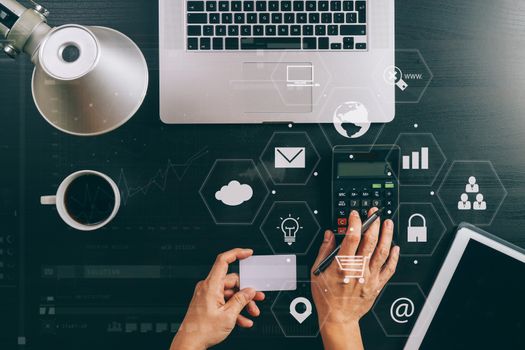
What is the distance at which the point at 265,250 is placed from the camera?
2.76 feet

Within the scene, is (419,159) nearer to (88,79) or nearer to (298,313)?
(298,313)

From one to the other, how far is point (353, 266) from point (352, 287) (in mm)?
41

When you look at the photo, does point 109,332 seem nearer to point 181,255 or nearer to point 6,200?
point 181,255

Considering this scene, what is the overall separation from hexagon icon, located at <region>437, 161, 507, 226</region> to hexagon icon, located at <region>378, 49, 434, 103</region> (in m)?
0.16

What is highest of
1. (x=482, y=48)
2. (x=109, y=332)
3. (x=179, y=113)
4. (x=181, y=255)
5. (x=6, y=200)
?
(x=482, y=48)

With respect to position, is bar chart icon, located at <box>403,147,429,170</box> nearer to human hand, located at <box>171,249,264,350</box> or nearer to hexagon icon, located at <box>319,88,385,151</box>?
hexagon icon, located at <box>319,88,385,151</box>

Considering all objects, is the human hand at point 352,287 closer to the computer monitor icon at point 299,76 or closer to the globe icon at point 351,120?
the globe icon at point 351,120

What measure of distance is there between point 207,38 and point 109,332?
0.59 meters

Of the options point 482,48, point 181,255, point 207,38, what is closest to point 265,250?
point 181,255

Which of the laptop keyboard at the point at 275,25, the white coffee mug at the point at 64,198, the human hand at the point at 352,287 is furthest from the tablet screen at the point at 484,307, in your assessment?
the white coffee mug at the point at 64,198

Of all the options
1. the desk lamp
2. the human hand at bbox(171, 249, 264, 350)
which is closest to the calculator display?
the human hand at bbox(171, 249, 264, 350)

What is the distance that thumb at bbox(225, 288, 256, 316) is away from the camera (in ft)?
2.64

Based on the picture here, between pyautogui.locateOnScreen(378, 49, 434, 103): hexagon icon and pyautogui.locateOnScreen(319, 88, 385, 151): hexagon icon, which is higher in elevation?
pyautogui.locateOnScreen(378, 49, 434, 103): hexagon icon

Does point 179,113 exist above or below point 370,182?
above
